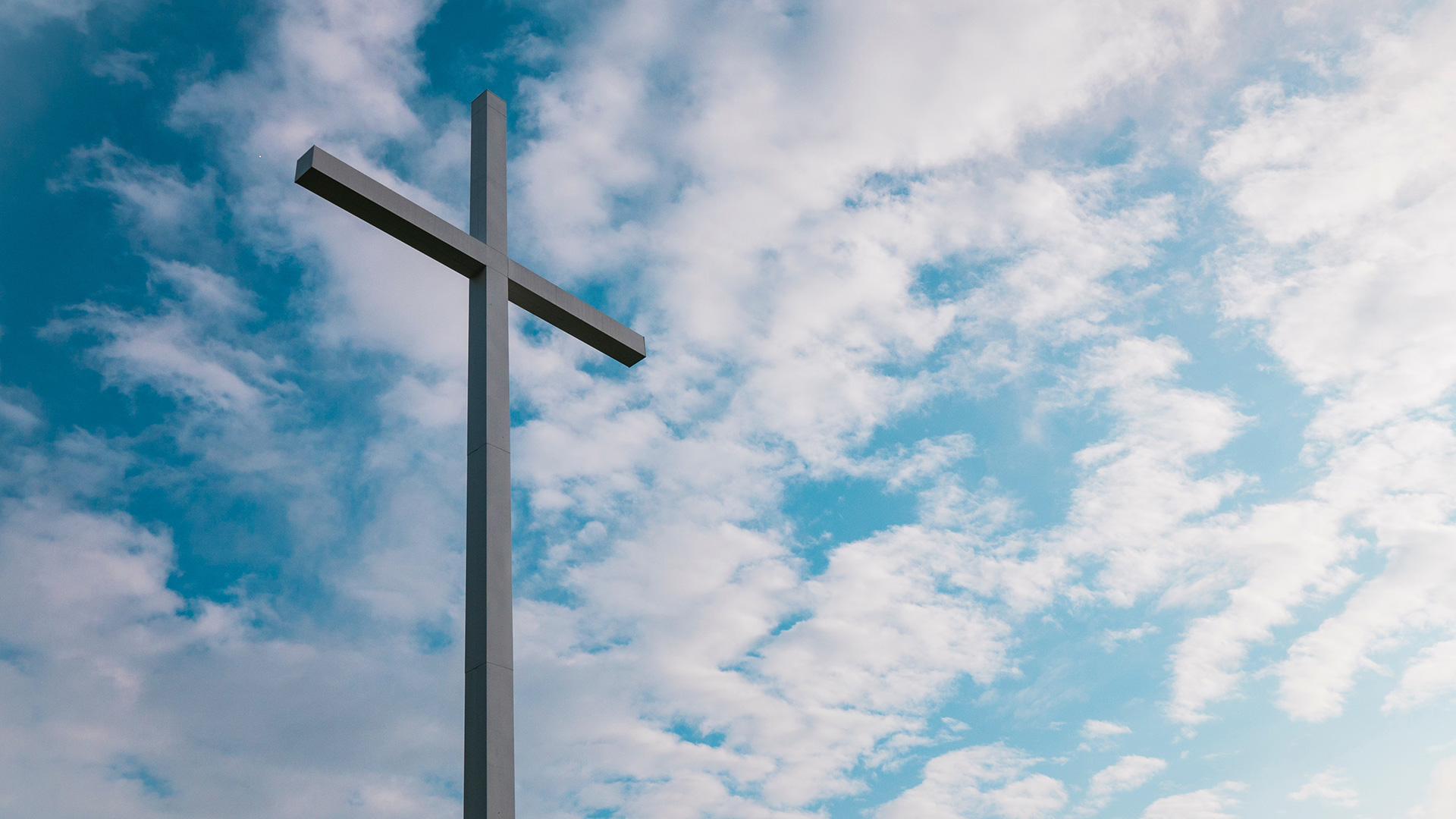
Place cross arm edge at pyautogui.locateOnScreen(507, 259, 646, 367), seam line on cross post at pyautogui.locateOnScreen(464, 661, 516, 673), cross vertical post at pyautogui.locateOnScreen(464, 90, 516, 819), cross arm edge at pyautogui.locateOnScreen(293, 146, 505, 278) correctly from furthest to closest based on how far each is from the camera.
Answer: cross arm edge at pyautogui.locateOnScreen(507, 259, 646, 367) → cross arm edge at pyautogui.locateOnScreen(293, 146, 505, 278) → seam line on cross post at pyautogui.locateOnScreen(464, 661, 516, 673) → cross vertical post at pyautogui.locateOnScreen(464, 90, 516, 819)

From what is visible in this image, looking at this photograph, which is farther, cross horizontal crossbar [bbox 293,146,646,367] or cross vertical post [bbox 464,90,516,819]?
cross horizontal crossbar [bbox 293,146,646,367]

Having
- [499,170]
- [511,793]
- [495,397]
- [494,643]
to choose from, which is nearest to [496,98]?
[499,170]

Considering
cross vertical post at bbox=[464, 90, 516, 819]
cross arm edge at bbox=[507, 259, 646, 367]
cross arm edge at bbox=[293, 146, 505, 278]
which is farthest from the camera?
cross arm edge at bbox=[507, 259, 646, 367]

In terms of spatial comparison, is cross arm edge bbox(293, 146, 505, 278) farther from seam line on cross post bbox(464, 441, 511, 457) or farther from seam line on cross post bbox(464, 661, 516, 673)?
seam line on cross post bbox(464, 661, 516, 673)

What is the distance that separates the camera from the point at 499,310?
299 inches

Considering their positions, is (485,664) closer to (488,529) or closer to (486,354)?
(488,529)

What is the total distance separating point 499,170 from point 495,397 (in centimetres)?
207

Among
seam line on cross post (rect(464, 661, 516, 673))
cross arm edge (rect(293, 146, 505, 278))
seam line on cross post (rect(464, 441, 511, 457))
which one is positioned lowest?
seam line on cross post (rect(464, 661, 516, 673))

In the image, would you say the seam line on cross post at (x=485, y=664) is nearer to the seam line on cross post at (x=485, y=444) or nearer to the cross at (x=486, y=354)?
the cross at (x=486, y=354)

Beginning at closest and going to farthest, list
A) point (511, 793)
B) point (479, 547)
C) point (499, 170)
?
point (511, 793)
point (479, 547)
point (499, 170)

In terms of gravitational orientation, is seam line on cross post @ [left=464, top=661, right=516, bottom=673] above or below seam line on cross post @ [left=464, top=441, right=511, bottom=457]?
below

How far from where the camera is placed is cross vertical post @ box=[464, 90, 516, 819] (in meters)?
6.04

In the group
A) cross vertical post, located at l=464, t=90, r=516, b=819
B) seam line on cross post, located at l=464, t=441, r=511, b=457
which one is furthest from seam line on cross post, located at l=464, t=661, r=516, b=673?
seam line on cross post, located at l=464, t=441, r=511, b=457

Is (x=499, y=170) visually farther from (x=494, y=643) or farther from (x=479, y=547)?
(x=494, y=643)
